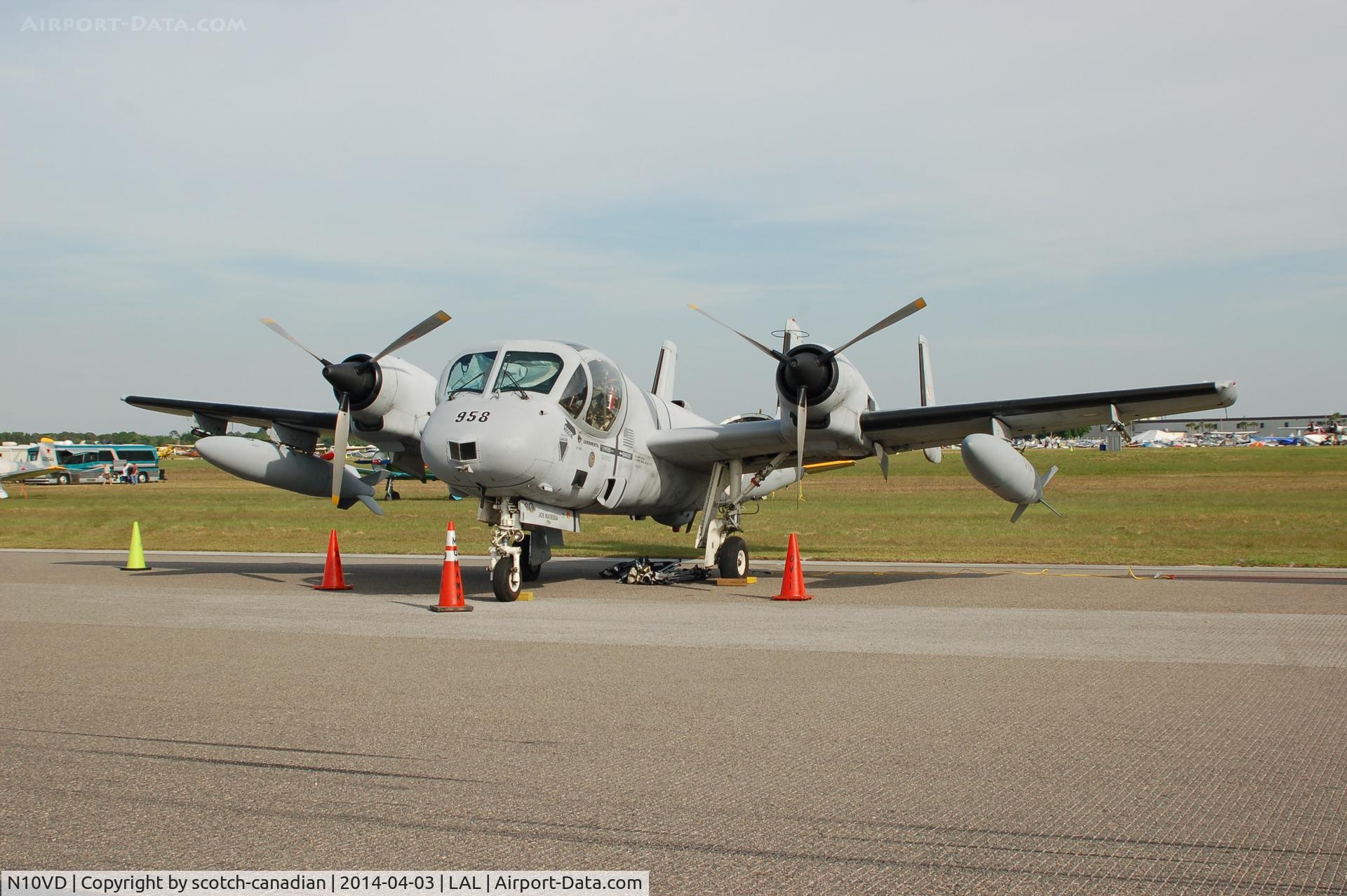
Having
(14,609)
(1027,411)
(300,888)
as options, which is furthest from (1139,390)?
(14,609)

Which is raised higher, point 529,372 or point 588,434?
point 529,372

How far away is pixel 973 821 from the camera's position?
15.7ft

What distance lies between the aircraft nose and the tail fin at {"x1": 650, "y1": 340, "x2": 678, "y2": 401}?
7.24 meters

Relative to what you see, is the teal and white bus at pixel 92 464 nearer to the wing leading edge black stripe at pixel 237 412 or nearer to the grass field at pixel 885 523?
the grass field at pixel 885 523

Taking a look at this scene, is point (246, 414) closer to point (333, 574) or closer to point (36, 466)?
point (333, 574)

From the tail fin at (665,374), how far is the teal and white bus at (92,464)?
60419 mm

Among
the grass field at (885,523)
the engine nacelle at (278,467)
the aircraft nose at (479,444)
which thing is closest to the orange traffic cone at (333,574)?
the engine nacelle at (278,467)

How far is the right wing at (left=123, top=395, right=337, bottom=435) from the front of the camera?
18453 mm

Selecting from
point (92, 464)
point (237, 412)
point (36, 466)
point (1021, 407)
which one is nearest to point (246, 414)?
point (237, 412)

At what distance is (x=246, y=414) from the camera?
19.0 m

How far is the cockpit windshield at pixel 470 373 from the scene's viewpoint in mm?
14750

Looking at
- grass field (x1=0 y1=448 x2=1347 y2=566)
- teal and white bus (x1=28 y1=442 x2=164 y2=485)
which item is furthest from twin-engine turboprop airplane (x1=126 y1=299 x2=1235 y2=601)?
teal and white bus (x1=28 y1=442 x2=164 y2=485)

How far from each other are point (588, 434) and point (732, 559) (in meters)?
3.90

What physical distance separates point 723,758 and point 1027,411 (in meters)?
11.8
